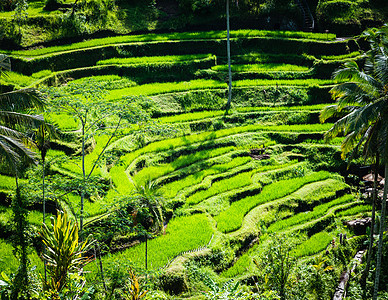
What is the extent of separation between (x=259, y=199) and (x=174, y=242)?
182 inches

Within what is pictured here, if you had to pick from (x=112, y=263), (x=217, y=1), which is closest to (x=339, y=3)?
(x=217, y=1)

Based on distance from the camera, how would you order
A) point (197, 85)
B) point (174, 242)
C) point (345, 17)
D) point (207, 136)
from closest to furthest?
point (174, 242) → point (207, 136) → point (197, 85) → point (345, 17)

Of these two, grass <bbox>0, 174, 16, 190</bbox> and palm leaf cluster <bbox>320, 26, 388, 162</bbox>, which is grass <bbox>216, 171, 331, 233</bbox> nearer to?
palm leaf cluster <bbox>320, 26, 388, 162</bbox>

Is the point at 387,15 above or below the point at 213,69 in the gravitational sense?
above

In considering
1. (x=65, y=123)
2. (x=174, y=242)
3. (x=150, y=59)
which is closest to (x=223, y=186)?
(x=174, y=242)

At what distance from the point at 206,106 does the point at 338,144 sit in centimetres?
723

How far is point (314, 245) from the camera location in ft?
46.3

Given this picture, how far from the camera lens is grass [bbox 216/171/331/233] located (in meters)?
14.2

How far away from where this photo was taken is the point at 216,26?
29094 mm

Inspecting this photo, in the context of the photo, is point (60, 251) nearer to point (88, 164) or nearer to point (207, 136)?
point (88, 164)

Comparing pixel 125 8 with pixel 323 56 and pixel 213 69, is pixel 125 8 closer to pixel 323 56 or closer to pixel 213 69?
pixel 213 69

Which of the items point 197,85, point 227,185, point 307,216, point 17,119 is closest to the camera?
point 17,119

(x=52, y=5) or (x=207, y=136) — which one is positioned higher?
(x=52, y=5)

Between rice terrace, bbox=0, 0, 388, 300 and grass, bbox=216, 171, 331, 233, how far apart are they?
0.25 ft
